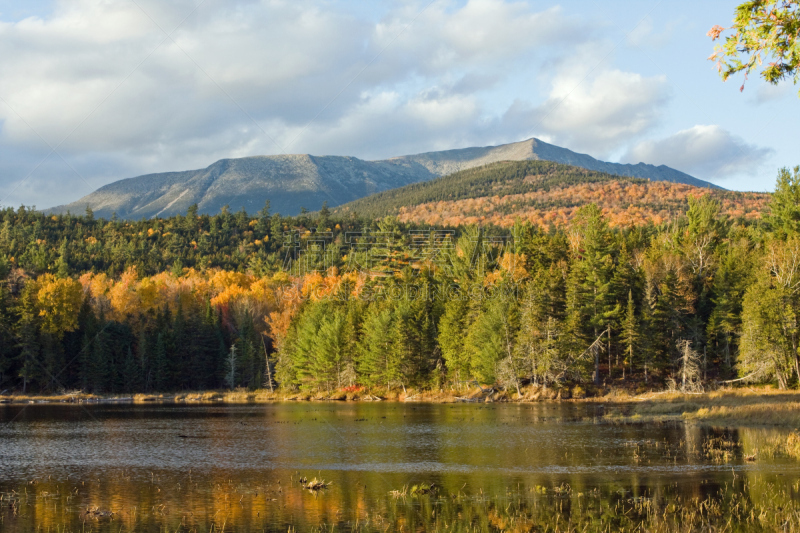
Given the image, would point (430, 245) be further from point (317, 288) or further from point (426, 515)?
point (426, 515)

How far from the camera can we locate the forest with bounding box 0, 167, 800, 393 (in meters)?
82.1

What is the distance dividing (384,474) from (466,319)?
58.4m

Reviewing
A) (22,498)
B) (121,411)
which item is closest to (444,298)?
(121,411)

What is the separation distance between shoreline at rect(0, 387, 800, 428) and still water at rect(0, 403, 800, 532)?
5021 millimetres

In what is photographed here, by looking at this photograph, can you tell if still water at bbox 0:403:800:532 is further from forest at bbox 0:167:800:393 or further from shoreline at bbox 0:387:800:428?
forest at bbox 0:167:800:393

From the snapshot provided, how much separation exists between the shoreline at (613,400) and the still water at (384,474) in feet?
16.5

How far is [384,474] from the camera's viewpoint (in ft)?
118

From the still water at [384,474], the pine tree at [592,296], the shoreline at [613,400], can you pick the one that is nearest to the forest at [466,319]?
the pine tree at [592,296]

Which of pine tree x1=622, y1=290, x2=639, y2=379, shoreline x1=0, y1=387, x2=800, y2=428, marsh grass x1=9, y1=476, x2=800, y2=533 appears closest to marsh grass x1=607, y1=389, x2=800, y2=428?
shoreline x1=0, y1=387, x2=800, y2=428

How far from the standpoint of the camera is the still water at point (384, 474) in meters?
26.2

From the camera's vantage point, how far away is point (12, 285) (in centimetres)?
11638

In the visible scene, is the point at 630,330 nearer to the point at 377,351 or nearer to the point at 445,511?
the point at 377,351

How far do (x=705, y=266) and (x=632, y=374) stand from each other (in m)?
20.0

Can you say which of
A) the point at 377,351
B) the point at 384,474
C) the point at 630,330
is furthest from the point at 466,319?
the point at 384,474
